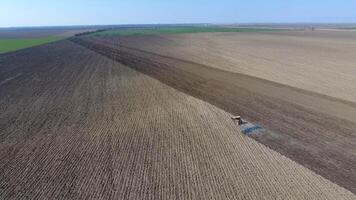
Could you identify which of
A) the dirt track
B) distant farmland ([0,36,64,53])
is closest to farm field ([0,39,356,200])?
the dirt track

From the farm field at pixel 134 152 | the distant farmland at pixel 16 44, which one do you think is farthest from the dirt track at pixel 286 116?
the distant farmland at pixel 16 44

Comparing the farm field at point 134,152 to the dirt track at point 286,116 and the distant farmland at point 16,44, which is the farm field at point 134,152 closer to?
the dirt track at point 286,116

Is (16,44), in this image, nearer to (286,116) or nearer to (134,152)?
(286,116)

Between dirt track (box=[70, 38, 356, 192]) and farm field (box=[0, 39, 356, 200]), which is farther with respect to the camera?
dirt track (box=[70, 38, 356, 192])

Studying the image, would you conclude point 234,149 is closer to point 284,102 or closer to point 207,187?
point 207,187

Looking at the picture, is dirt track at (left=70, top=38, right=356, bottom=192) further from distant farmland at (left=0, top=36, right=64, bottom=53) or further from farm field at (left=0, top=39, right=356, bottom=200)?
distant farmland at (left=0, top=36, right=64, bottom=53)
